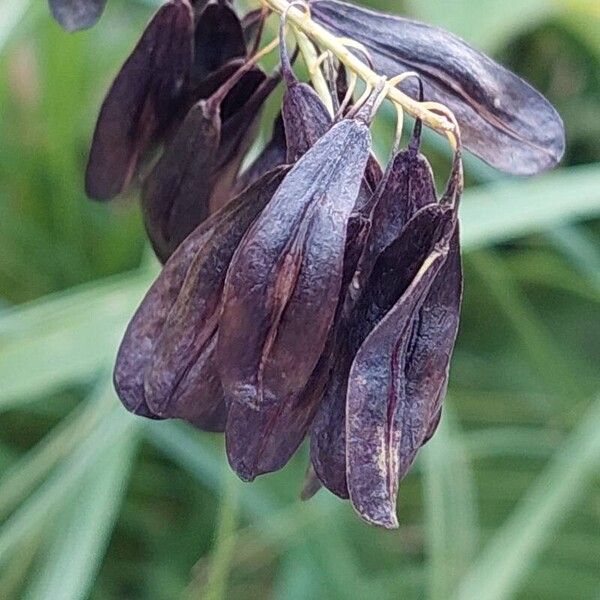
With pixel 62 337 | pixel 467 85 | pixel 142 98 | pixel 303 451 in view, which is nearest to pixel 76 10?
pixel 142 98

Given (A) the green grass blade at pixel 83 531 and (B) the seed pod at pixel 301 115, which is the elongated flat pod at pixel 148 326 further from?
(A) the green grass blade at pixel 83 531

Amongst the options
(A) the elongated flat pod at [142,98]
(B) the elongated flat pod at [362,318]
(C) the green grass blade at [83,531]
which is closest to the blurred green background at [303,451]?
(C) the green grass blade at [83,531]

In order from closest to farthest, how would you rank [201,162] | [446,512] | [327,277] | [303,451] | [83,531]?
[327,277] < [201,162] < [83,531] < [446,512] < [303,451]

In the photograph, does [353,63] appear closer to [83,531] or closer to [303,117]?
[303,117]

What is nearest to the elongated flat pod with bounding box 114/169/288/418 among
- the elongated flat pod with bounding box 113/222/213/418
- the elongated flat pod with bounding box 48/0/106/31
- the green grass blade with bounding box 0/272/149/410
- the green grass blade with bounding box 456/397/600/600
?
the elongated flat pod with bounding box 113/222/213/418

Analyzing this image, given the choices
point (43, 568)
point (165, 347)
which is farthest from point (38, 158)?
point (165, 347)

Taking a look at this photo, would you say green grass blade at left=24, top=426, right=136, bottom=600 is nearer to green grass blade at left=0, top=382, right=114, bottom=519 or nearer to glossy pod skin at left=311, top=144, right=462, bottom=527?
green grass blade at left=0, top=382, right=114, bottom=519
